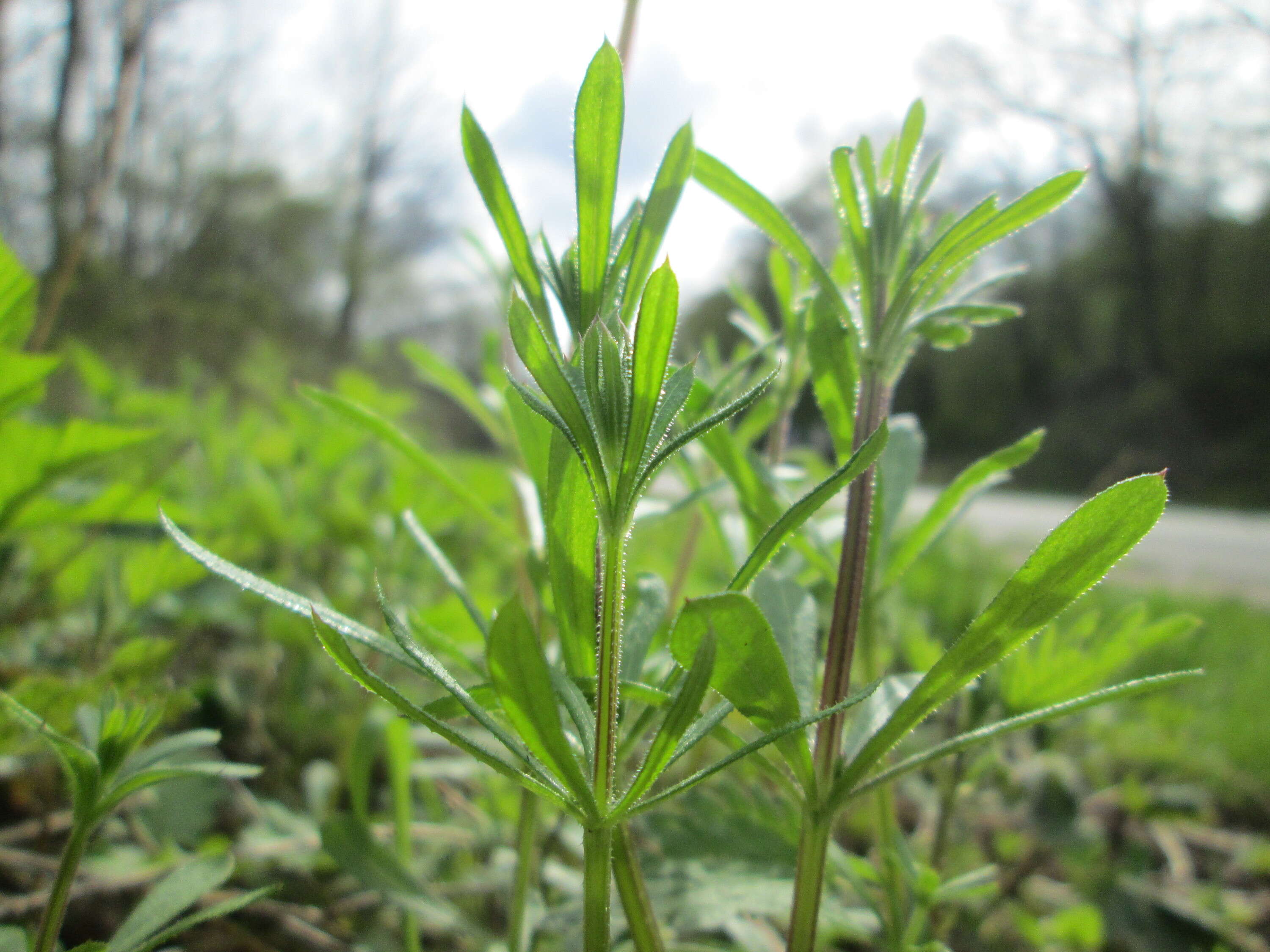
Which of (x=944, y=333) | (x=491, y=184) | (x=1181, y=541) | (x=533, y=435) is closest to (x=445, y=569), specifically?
(x=533, y=435)

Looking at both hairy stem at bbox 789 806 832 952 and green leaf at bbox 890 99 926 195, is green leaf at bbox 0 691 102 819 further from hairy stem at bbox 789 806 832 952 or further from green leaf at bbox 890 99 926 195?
green leaf at bbox 890 99 926 195

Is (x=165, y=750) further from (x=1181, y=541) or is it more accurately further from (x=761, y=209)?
(x=1181, y=541)

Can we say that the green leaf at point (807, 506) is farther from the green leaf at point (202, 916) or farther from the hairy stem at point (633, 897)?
the green leaf at point (202, 916)

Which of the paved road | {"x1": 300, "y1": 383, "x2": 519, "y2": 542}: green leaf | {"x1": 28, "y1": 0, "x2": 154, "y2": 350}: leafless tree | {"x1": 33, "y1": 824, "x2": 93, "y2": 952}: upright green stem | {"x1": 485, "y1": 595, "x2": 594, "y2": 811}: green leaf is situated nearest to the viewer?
{"x1": 485, "y1": 595, "x2": 594, "y2": 811}: green leaf

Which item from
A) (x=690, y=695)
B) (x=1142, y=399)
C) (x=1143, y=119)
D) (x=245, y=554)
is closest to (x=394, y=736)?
(x=690, y=695)

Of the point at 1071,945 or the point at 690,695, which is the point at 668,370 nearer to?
the point at 690,695

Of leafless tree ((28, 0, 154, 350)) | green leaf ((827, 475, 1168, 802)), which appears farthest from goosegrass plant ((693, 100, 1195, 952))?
leafless tree ((28, 0, 154, 350))

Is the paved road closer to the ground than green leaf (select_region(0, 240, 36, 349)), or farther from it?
closer to the ground

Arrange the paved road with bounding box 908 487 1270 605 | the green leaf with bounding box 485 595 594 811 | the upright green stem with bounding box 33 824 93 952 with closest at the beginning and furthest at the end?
the green leaf with bounding box 485 595 594 811
the upright green stem with bounding box 33 824 93 952
the paved road with bounding box 908 487 1270 605
